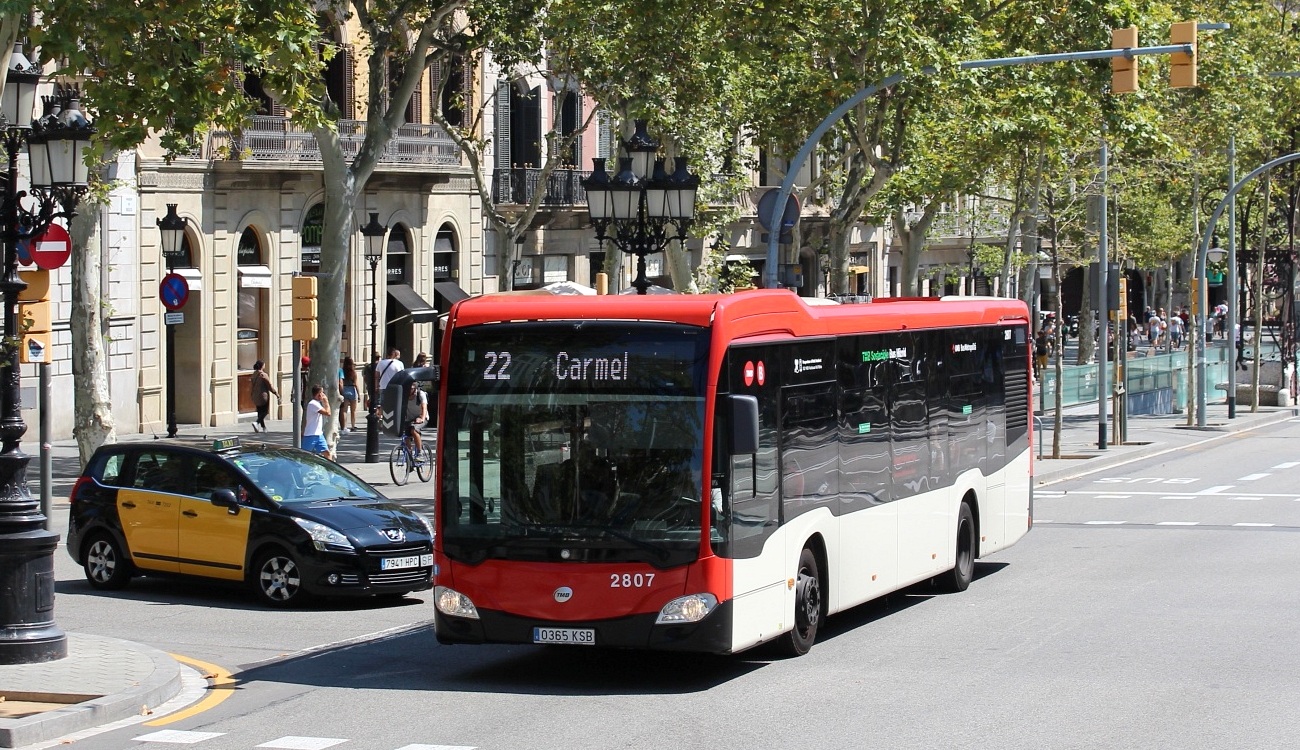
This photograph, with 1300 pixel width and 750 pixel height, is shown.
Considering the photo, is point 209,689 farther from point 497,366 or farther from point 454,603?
point 497,366

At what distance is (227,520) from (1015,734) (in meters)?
8.61

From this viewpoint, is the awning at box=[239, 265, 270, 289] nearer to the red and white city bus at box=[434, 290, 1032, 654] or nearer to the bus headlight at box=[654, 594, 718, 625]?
the red and white city bus at box=[434, 290, 1032, 654]

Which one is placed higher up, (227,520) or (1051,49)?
(1051,49)

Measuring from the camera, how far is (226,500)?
645 inches

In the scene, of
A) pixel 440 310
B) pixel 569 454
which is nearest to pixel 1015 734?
pixel 569 454

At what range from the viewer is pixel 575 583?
11961 mm

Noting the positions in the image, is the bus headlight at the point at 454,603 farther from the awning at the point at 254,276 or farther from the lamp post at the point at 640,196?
the awning at the point at 254,276

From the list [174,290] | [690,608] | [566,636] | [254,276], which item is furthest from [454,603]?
[254,276]

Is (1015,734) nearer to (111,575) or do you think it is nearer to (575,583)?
(575,583)

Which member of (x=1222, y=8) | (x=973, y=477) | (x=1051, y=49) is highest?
(x=1222, y=8)

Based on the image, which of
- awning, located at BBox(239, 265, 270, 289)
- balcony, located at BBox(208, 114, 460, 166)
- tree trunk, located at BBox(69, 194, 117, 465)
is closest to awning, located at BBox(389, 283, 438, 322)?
balcony, located at BBox(208, 114, 460, 166)

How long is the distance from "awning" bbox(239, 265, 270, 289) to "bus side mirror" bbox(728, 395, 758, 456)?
94.0 feet

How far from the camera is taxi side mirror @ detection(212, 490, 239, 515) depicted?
53.8 ft

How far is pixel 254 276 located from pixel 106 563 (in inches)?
878
